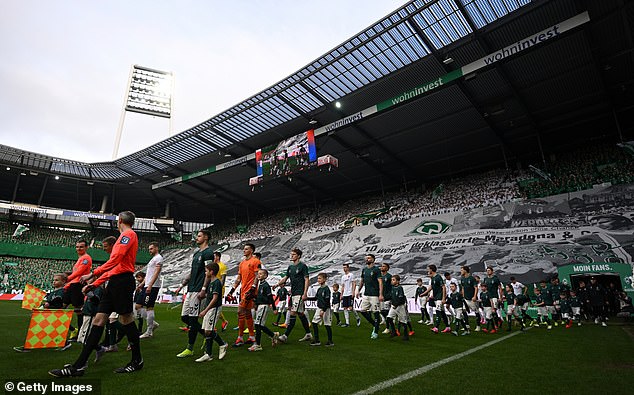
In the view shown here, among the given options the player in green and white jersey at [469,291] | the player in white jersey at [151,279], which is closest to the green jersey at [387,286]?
the player in green and white jersey at [469,291]

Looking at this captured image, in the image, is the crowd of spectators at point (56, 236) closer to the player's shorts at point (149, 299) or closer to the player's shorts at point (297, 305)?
the player's shorts at point (149, 299)

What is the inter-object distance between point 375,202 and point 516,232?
14909 millimetres

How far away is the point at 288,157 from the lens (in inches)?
945

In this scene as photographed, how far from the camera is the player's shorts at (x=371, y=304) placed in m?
8.27

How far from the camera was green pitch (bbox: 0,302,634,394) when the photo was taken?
382 centimetres

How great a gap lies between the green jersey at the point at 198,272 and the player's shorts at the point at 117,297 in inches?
62.6

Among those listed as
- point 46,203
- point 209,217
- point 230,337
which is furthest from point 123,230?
point 46,203

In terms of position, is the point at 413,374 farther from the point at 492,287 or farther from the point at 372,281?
the point at 492,287

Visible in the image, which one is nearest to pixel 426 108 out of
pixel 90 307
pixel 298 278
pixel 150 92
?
pixel 298 278

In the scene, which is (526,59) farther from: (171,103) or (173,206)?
(173,206)

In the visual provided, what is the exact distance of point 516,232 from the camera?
1962cm

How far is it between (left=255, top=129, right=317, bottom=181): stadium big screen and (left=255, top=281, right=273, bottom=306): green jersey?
54.5ft

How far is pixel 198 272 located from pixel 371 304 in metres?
4.44

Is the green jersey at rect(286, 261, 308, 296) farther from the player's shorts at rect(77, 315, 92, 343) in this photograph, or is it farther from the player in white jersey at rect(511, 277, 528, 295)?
the player in white jersey at rect(511, 277, 528, 295)
